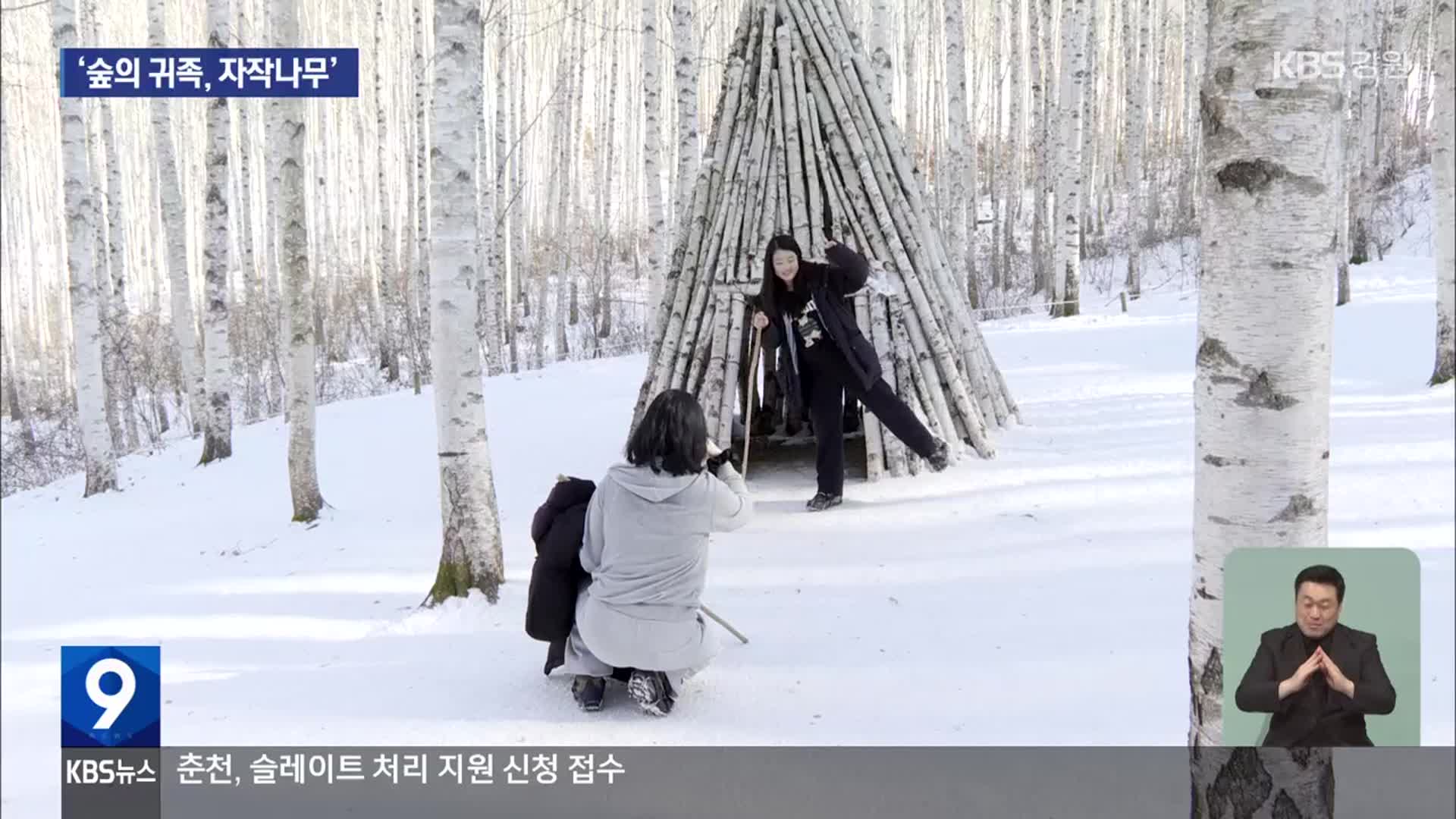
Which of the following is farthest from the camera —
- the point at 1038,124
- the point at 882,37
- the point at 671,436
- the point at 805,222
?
the point at 1038,124

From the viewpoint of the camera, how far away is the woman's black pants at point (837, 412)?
4613 millimetres

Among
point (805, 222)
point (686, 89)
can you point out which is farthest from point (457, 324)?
point (686, 89)

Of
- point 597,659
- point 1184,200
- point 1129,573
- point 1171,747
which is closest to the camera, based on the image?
point 1171,747

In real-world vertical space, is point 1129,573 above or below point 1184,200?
below

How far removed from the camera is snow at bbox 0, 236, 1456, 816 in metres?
2.76

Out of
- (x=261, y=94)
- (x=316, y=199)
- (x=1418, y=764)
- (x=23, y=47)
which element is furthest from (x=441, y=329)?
(x=316, y=199)

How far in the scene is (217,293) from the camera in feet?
25.3

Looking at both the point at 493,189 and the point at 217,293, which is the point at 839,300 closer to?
the point at 217,293

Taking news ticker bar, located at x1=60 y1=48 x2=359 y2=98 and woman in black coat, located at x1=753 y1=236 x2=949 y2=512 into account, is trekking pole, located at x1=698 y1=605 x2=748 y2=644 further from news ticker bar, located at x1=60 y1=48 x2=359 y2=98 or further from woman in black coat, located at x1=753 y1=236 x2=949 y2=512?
news ticker bar, located at x1=60 y1=48 x2=359 y2=98

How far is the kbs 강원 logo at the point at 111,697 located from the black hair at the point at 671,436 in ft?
4.15

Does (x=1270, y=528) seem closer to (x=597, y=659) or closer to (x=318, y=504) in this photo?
(x=597, y=659)

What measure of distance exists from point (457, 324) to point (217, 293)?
505cm

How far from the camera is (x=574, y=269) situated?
16891 mm

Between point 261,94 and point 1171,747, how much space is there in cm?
313
